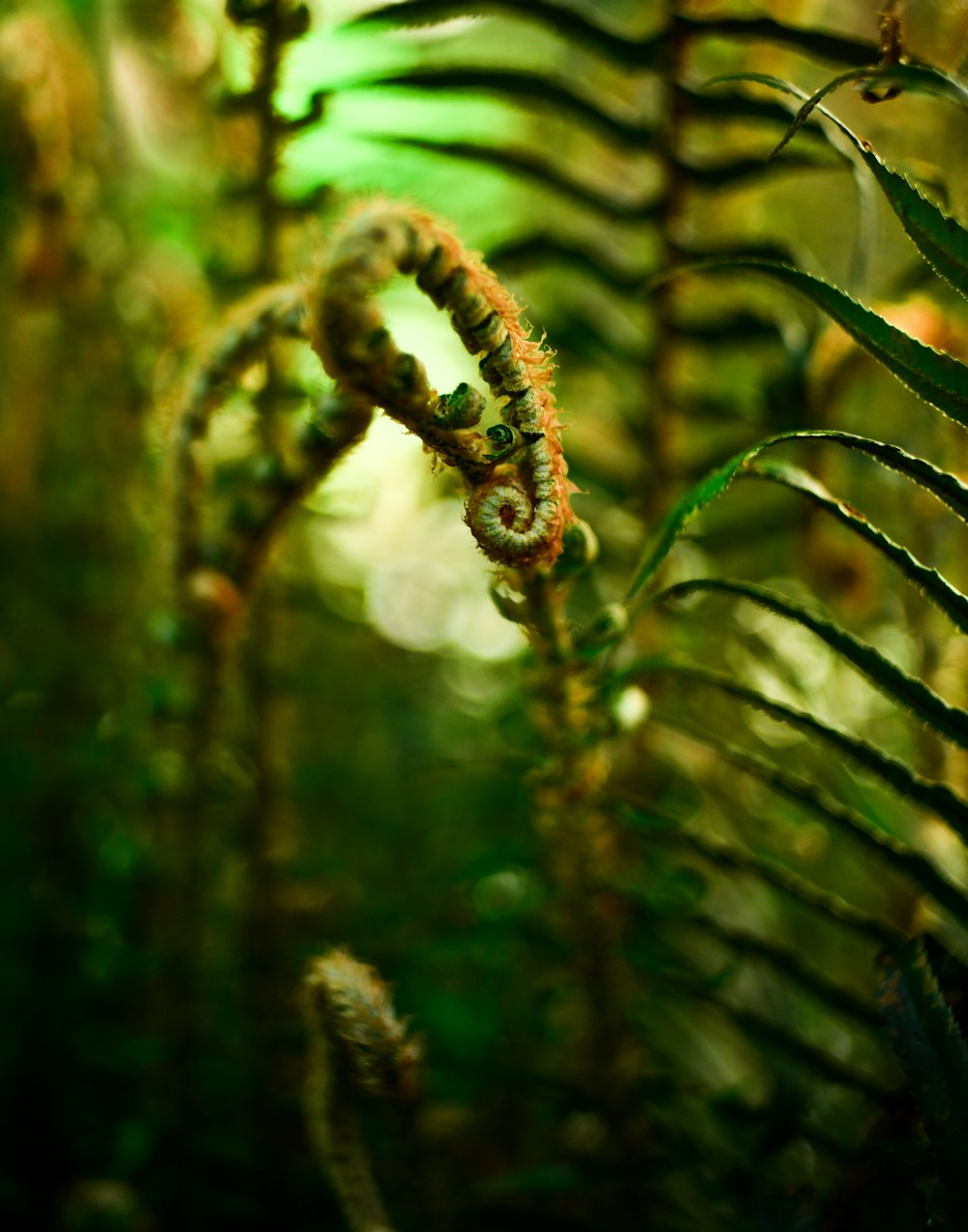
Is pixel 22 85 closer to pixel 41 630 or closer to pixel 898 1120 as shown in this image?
pixel 41 630

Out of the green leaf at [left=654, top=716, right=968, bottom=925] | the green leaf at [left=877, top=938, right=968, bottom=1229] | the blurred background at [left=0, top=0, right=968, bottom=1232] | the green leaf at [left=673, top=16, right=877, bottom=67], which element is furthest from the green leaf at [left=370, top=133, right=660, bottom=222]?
the green leaf at [left=877, top=938, right=968, bottom=1229]

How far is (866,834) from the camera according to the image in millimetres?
541

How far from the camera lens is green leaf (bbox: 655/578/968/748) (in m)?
0.47

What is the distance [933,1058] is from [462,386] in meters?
0.36

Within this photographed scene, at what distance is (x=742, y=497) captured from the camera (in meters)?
1.42

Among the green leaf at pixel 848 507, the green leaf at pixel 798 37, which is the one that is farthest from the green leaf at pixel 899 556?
the green leaf at pixel 798 37

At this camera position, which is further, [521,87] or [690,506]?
[521,87]

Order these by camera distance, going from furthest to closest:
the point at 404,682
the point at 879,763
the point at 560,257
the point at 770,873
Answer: the point at 404,682, the point at 560,257, the point at 770,873, the point at 879,763

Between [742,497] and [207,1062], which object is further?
[742,497]

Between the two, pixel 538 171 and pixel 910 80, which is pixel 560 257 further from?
pixel 910 80

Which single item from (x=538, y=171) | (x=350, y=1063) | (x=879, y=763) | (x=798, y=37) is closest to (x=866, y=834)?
(x=879, y=763)

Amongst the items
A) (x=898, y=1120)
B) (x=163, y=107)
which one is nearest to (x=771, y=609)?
(x=898, y=1120)

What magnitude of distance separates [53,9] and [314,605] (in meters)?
1.17

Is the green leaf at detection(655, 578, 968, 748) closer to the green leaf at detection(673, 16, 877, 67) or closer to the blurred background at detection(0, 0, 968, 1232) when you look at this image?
the blurred background at detection(0, 0, 968, 1232)
